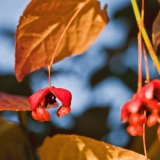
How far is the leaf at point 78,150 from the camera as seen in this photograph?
0.45 meters

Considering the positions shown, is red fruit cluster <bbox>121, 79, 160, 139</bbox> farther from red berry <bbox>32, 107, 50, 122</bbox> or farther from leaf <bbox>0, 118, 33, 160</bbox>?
leaf <bbox>0, 118, 33, 160</bbox>

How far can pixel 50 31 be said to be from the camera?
520 millimetres

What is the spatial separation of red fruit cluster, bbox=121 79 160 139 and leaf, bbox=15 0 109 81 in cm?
14

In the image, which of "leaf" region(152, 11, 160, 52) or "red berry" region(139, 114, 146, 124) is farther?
"leaf" region(152, 11, 160, 52)

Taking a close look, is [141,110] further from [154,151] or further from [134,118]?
[154,151]

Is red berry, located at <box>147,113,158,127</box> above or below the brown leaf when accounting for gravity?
below

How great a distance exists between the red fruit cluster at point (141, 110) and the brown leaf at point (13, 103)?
109 mm

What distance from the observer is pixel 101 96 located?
557 millimetres

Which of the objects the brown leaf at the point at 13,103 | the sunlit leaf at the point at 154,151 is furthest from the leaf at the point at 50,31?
the sunlit leaf at the point at 154,151

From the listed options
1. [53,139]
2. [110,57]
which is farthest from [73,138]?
[110,57]

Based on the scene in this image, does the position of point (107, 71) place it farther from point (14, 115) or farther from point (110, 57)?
point (14, 115)

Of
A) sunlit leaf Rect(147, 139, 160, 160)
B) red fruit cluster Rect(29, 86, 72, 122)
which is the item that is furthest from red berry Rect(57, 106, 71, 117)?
sunlit leaf Rect(147, 139, 160, 160)

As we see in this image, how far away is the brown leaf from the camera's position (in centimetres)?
44

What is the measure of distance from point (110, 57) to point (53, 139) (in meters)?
0.14
